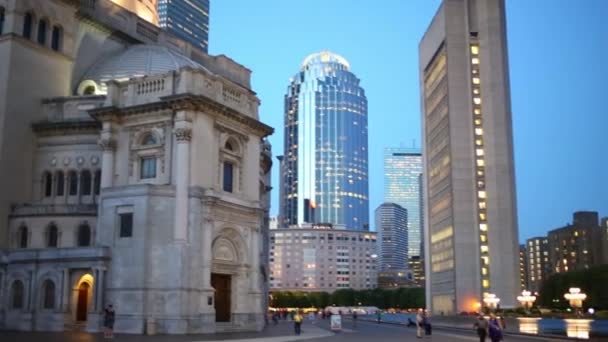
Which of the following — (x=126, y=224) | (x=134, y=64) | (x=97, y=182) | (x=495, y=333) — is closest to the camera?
(x=495, y=333)

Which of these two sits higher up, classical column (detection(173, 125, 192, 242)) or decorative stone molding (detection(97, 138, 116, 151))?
decorative stone molding (detection(97, 138, 116, 151))

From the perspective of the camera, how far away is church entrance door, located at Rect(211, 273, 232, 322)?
56.8 m

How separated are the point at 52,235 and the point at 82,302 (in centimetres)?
785

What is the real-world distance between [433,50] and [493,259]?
49.0 m

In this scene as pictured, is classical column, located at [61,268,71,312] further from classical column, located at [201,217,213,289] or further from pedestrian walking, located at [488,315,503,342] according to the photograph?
pedestrian walking, located at [488,315,503,342]

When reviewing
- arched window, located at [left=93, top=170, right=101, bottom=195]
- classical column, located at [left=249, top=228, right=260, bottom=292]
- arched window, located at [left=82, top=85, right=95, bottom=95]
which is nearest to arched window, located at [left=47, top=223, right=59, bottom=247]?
arched window, located at [left=93, top=170, right=101, bottom=195]

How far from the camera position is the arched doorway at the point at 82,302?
55.4 meters

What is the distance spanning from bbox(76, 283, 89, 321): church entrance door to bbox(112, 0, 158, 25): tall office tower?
3798 centimetres

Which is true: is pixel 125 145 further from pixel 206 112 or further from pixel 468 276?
pixel 468 276

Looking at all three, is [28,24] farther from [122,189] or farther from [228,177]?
[228,177]

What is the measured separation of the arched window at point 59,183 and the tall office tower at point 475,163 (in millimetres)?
86192

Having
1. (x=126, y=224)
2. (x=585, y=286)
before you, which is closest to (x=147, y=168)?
(x=126, y=224)

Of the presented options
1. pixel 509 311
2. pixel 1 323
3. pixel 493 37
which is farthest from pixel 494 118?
pixel 1 323

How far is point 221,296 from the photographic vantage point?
188ft
